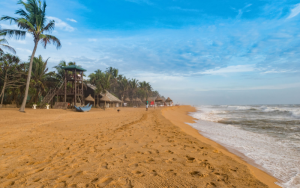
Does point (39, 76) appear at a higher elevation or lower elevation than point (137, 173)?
higher

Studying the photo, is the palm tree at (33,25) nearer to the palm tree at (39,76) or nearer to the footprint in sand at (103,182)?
the palm tree at (39,76)

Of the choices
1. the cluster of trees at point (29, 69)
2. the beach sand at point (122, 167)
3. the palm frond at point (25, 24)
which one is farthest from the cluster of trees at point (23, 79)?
the beach sand at point (122, 167)

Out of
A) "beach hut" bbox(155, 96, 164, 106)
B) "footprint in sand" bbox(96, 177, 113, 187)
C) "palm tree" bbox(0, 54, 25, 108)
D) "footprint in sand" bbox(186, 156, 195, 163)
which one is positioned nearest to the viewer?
"footprint in sand" bbox(96, 177, 113, 187)

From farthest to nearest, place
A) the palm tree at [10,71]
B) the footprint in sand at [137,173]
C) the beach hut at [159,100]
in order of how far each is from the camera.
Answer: the beach hut at [159,100] → the palm tree at [10,71] → the footprint in sand at [137,173]

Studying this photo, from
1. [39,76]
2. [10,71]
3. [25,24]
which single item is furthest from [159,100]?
[25,24]

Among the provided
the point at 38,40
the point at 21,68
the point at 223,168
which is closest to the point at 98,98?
the point at 21,68

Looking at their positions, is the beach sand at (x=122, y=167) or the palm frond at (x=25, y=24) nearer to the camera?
the beach sand at (x=122, y=167)

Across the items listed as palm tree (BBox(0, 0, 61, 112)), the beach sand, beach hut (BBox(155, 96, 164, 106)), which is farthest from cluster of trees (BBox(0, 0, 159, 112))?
beach hut (BBox(155, 96, 164, 106))

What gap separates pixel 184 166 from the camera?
297cm

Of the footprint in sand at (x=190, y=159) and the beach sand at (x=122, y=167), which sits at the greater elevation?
the footprint in sand at (x=190, y=159)

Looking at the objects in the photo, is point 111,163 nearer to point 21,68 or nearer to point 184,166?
point 184,166

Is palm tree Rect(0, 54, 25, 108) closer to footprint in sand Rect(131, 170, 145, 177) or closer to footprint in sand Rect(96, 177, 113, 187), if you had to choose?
footprint in sand Rect(96, 177, 113, 187)

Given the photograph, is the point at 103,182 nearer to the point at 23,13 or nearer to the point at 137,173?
the point at 137,173

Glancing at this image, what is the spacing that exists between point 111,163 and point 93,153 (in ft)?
2.96
